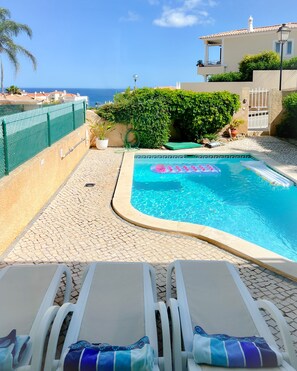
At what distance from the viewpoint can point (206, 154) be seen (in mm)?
14234

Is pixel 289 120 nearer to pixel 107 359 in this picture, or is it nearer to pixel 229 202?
pixel 229 202

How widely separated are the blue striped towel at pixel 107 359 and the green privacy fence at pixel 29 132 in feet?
14.2

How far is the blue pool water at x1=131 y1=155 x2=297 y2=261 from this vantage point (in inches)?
311

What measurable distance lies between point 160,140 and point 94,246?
10118 mm

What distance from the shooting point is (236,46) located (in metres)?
37.4

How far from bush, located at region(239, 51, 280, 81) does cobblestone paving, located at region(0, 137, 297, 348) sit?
24.4 metres

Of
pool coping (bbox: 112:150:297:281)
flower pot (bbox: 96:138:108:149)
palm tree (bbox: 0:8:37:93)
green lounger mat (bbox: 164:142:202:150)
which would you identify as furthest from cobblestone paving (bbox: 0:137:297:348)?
palm tree (bbox: 0:8:37:93)

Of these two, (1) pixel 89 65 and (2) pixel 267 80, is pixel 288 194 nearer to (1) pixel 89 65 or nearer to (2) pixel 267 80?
(2) pixel 267 80

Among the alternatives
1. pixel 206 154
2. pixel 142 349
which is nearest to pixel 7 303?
pixel 142 349

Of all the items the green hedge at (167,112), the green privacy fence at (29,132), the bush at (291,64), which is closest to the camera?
Answer: the green privacy fence at (29,132)

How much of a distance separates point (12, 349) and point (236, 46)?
39037mm

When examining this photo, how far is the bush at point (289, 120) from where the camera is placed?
1636 centimetres

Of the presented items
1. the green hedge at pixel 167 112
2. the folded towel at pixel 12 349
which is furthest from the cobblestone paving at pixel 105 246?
the green hedge at pixel 167 112

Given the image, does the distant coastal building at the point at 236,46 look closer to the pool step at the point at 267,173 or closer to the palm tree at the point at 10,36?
the palm tree at the point at 10,36
